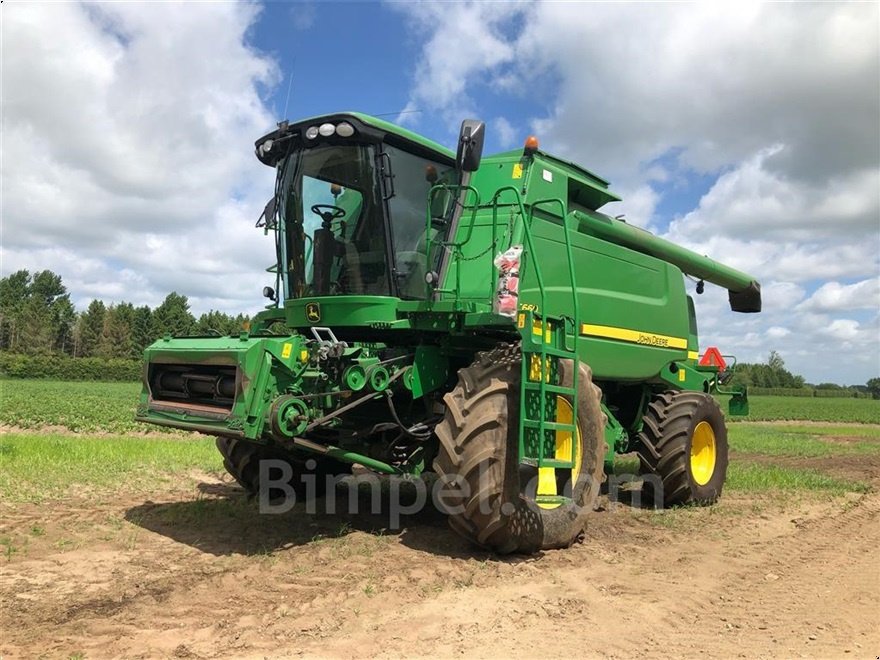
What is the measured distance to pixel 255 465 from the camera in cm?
704

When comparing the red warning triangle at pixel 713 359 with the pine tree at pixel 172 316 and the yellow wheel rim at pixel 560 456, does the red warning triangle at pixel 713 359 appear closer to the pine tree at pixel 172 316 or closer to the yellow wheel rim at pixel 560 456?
the yellow wheel rim at pixel 560 456

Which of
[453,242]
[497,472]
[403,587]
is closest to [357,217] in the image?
[453,242]

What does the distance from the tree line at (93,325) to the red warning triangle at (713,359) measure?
2305 inches

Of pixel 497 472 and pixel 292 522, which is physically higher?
pixel 497 472

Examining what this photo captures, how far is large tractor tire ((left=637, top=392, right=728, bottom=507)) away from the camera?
7.65m

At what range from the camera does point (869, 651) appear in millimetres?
3566

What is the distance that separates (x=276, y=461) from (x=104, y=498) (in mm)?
1753

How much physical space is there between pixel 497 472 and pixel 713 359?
5.69 m

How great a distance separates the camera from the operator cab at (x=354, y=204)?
18.7 ft

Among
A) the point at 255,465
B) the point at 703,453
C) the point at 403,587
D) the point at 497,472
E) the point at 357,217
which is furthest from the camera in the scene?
the point at 703,453

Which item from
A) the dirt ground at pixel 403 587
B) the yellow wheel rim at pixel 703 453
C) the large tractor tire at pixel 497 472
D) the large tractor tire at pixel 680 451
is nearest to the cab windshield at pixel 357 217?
the large tractor tire at pixel 497 472

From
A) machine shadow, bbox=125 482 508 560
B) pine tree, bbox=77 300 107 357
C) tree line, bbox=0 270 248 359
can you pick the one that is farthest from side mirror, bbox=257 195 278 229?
pine tree, bbox=77 300 107 357

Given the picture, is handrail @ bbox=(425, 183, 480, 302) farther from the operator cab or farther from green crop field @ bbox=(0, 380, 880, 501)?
green crop field @ bbox=(0, 380, 880, 501)

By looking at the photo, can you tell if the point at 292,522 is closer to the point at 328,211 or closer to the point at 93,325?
the point at 328,211
